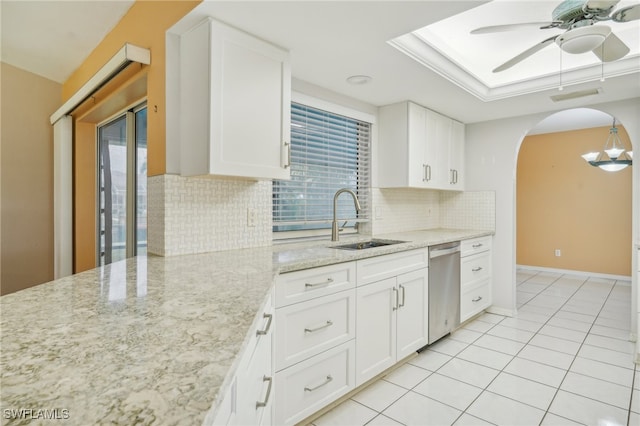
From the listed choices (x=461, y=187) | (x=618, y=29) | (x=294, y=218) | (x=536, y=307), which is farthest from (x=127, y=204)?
(x=536, y=307)

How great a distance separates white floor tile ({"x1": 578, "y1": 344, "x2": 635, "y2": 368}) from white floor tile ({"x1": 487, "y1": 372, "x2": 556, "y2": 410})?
771 mm

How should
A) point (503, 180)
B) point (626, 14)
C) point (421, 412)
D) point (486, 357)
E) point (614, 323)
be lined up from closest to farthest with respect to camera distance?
point (626, 14) → point (421, 412) → point (486, 357) → point (614, 323) → point (503, 180)

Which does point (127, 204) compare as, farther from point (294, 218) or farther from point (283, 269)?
point (283, 269)

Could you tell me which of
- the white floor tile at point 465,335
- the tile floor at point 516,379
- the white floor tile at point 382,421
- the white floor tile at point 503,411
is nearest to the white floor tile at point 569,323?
the tile floor at point 516,379

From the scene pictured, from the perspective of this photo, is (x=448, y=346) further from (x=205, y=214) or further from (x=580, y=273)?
(x=580, y=273)

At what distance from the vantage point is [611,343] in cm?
294

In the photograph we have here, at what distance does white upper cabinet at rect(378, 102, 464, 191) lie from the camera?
Answer: 320cm

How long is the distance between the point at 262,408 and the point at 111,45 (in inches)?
105

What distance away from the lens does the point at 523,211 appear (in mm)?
6098

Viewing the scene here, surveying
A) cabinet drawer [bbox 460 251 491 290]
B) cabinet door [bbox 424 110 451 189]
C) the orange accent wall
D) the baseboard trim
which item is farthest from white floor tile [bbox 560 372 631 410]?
the baseboard trim

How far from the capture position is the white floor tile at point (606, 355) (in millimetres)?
2576

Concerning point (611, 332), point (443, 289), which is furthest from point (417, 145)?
point (611, 332)

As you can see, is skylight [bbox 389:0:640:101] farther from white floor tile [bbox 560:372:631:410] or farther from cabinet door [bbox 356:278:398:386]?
white floor tile [bbox 560:372:631:410]

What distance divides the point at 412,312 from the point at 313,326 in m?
1.06
